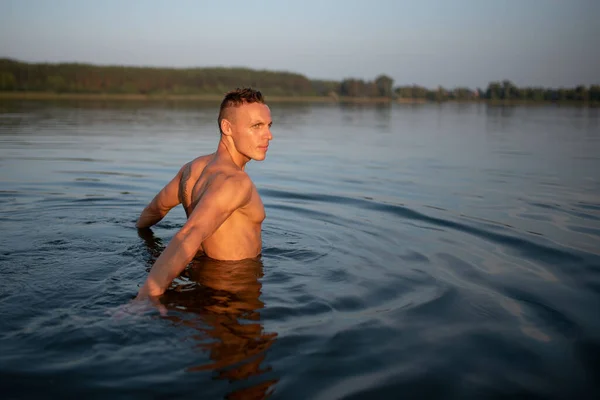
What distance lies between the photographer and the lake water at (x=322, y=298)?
343 centimetres

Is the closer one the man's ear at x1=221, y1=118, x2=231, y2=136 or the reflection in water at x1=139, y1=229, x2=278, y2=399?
the reflection in water at x1=139, y1=229, x2=278, y2=399

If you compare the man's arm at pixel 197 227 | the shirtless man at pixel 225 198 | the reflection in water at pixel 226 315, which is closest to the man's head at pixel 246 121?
the shirtless man at pixel 225 198

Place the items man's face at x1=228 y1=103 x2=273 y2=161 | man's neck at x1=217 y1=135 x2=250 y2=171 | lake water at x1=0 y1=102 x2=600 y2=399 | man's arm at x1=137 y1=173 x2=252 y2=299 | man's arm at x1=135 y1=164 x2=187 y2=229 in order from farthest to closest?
man's arm at x1=135 y1=164 x2=187 y2=229 < man's neck at x1=217 y1=135 x2=250 y2=171 < man's face at x1=228 y1=103 x2=273 y2=161 < man's arm at x1=137 y1=173 x2=252 y2=299 < lake water at x1=0 y1=102 x2=600 y2=399

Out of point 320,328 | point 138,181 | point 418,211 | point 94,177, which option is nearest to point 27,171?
point 94,177

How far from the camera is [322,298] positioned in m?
4.89

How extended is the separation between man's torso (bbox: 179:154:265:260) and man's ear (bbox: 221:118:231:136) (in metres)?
0.32

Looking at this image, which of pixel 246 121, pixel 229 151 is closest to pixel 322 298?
pixel 229 151

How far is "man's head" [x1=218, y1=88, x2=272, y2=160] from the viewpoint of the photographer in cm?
542

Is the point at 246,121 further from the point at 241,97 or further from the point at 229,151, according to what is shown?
the point at 229,151

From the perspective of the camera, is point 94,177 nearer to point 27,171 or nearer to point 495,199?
point 27,171

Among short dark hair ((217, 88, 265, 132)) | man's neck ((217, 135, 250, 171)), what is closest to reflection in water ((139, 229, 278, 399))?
man's neck ((217, 135, 250, 171))

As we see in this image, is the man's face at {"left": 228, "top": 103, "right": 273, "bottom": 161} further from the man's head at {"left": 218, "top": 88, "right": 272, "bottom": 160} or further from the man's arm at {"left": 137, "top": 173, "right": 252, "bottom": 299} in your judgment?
the man's arm at {"left": 137, "top": 173, "right": 252, "bottom": 299}

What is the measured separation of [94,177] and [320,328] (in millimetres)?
8840

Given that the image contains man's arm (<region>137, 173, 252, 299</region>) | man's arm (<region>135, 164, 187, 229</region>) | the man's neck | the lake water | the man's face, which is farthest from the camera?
man's arm (<region>135, 164, 187, 229</region>)
